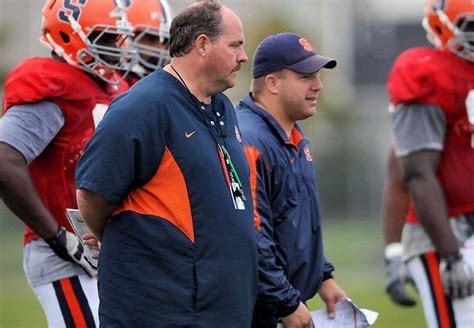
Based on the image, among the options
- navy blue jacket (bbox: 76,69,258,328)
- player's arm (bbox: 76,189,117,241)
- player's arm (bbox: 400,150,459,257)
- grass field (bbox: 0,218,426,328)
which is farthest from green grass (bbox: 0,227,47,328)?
navy blue jacket (bbox: 76,69,258,328)

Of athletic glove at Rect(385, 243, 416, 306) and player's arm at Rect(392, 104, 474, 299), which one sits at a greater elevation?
player's arm at Rect(392, 104, 474, 299)

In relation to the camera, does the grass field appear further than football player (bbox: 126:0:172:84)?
Yes

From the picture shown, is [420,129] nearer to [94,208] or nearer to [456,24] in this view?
[456,24]

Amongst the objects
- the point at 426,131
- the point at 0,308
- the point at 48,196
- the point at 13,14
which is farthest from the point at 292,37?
the point at 13,14

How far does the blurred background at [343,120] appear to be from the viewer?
14500 millimetres

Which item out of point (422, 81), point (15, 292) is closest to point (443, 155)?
point (422, 81)

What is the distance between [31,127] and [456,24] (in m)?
2.23

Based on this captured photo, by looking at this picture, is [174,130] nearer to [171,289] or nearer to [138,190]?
[138,190]

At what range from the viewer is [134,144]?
404cm

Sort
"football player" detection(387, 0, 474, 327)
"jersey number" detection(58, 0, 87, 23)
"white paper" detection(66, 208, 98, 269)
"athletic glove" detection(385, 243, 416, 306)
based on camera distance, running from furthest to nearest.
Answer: "athletic glove" detection(385, 243, 416, 306) → "football player" detection(387, 0, 474, 327) → "jersey number" detection(58, 0, 87, 23) → "white paper" detection(66, 208, 98, 269)

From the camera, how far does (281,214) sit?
4973 mm

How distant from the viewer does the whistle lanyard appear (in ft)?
13.9

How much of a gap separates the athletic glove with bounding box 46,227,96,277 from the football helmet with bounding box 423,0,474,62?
2.18 meters

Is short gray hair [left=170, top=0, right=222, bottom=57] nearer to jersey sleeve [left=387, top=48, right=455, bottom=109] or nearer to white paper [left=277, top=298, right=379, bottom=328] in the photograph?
white paper [left=277, top=298, right=379, bottom=328]
